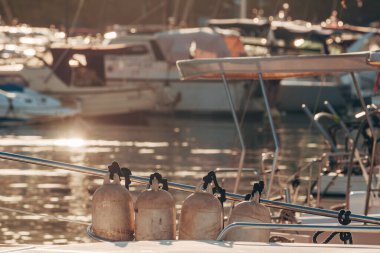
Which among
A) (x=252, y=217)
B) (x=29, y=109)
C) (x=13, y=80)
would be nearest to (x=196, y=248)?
(x=252, y=217)

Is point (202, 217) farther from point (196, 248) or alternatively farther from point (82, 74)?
point (82, 74)

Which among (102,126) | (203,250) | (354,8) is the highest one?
(354,8)

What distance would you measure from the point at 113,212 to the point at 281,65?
2719mm

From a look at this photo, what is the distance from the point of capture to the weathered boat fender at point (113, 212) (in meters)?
7.95

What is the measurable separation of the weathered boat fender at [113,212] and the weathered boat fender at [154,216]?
12 cm

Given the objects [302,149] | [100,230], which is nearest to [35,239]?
[100,230]

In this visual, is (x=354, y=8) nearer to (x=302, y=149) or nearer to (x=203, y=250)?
(x=302, y=149)

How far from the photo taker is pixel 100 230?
26.4ft

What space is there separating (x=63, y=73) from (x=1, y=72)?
72.2 inches

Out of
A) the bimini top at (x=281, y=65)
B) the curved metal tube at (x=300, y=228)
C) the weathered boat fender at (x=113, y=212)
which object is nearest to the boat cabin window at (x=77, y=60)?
the bimini top at (x=281, y=65)

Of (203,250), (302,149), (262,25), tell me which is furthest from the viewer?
(262,25)

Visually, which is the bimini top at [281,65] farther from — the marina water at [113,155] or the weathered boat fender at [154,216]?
the marina water at [113,155]

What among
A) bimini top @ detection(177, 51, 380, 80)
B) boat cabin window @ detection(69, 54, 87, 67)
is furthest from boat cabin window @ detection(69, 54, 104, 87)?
bimini top @ detection(177, 51, 380, 80)

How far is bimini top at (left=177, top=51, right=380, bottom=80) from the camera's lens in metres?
9.68
